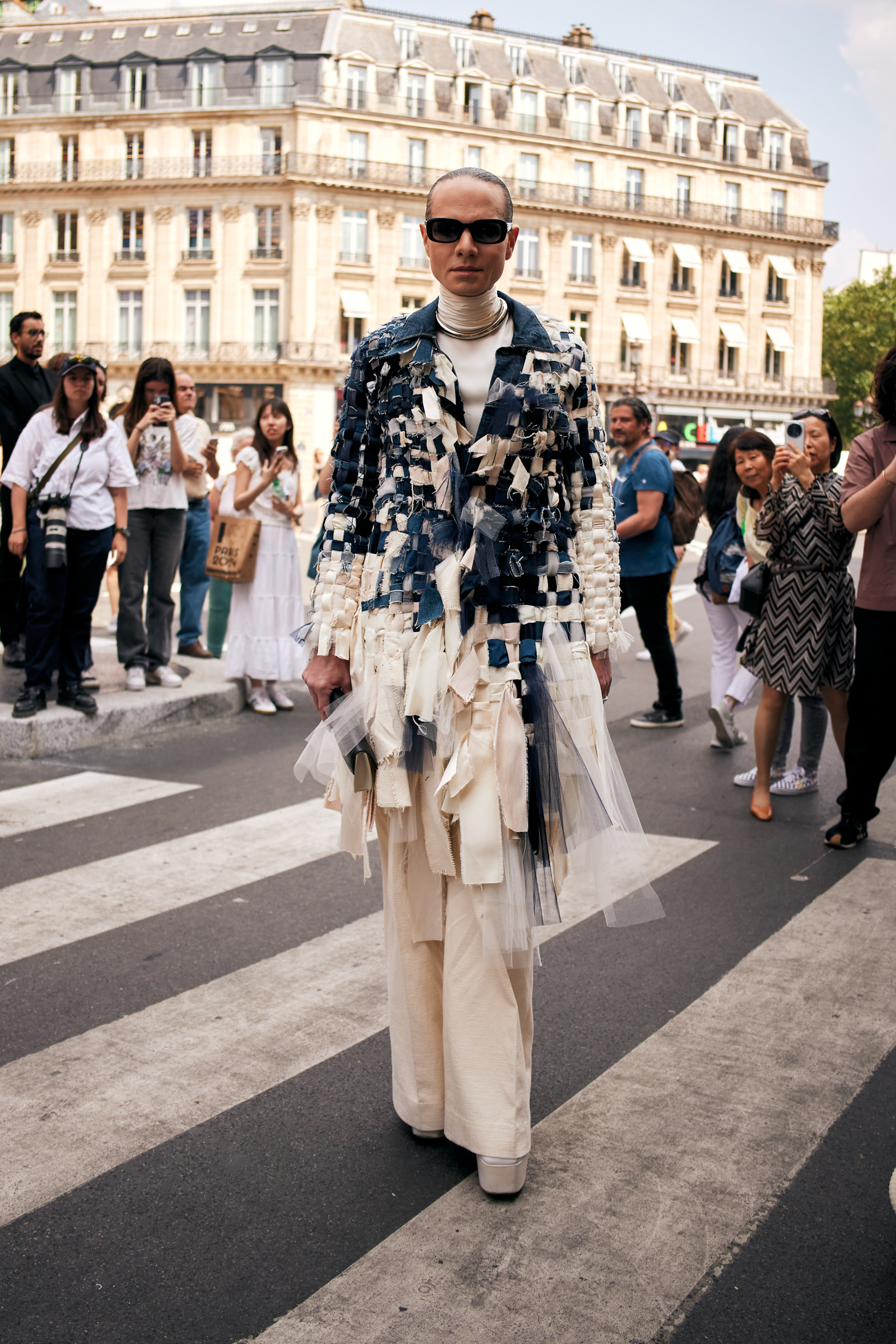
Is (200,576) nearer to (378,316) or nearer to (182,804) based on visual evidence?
(182,804)

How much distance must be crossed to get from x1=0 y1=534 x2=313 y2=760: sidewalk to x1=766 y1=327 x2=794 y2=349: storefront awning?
61.2m

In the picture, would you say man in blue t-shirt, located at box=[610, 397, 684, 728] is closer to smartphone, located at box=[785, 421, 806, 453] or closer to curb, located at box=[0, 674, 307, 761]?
smartphone, located at box=[785, 421, 806, 453]

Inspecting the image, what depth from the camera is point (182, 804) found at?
6.36 metres

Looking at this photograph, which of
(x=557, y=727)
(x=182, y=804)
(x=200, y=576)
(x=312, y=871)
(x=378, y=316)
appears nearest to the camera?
(x=557, y=727)

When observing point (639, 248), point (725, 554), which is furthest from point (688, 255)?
point (725, 554)

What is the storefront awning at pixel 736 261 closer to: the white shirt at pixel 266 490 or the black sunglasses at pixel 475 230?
the white shirt at pixel 266 490

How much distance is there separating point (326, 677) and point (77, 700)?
4928 mm

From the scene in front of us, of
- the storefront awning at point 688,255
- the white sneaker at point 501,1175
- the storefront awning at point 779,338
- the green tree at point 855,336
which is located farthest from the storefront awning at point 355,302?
the white sneaker at point 501,1175

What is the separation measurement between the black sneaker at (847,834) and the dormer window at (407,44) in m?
62.2

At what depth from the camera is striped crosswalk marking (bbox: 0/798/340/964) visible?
15.1 ft

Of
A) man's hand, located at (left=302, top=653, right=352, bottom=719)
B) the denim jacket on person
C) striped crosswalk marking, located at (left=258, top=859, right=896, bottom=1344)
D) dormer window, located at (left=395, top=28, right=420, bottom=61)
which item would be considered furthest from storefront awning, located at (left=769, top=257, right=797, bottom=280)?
man's hand, located at (left=302, top=653, right=352, bottom=719)

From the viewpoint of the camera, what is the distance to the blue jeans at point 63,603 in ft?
24.6

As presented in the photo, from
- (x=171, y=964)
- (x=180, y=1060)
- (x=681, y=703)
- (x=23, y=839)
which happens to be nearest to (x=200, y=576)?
(x=681, y=703)

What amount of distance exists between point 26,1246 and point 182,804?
12.2 ft
